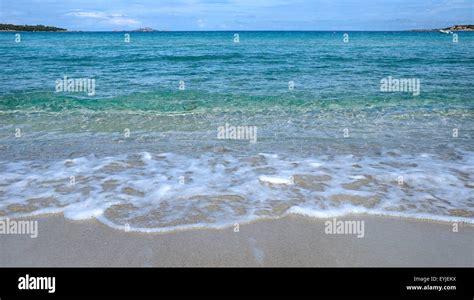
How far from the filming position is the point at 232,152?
24.0 feet

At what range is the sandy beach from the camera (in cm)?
373

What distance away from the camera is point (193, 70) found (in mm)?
20422
